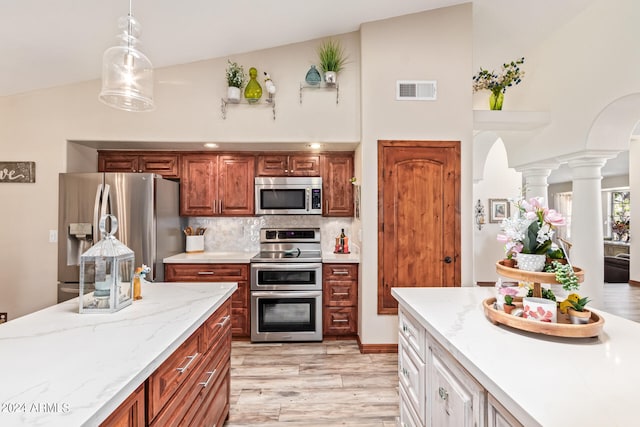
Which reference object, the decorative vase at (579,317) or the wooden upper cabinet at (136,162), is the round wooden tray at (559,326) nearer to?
the decorative vase at (579,317)

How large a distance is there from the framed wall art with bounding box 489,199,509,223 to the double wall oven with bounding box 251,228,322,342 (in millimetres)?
4606

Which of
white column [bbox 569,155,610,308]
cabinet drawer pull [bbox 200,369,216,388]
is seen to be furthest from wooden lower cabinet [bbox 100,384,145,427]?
white column [bbox 569,155,610,308]

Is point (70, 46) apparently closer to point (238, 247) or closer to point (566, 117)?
point (238, 247)

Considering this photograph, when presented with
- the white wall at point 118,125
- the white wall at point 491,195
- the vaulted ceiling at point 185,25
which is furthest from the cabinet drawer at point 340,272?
the white wall at point 491,195

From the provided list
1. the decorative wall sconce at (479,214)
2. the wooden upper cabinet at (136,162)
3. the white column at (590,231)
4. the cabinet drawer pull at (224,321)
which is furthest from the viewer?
the decorative wall sconce at (479,214)

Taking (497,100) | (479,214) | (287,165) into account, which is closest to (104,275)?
(287,165)

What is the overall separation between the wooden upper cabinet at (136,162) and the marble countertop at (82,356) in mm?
2526

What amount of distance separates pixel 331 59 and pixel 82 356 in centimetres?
334

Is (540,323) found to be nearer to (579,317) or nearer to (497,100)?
(579,317)

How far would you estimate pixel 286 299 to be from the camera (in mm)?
3686

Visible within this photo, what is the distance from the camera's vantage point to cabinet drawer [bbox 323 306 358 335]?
3.74m

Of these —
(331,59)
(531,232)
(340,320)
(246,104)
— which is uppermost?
(331,59)

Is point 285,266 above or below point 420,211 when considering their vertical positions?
below

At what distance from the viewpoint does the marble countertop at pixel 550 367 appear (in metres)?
0.83
